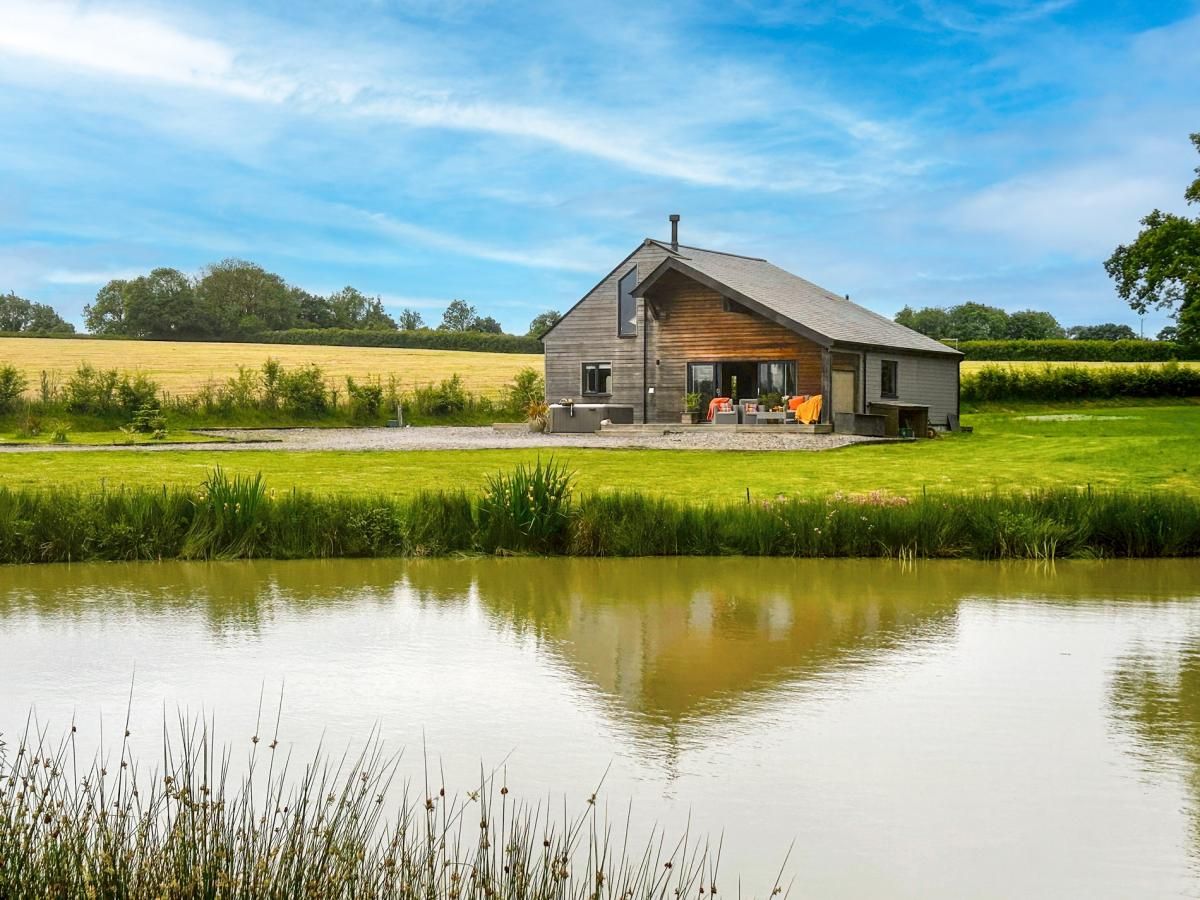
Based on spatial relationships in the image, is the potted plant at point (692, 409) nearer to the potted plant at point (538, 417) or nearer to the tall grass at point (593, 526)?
the potted plant at point (538, 417)

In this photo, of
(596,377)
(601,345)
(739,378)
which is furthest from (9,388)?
(739,378)

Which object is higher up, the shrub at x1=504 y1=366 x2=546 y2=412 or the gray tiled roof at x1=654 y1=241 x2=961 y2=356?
the gray tiled roof at x1=654 y1=241 x2=961 y2=356

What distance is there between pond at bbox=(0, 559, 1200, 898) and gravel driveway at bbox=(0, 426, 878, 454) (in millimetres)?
13456

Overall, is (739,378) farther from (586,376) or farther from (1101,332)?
(1101,332)

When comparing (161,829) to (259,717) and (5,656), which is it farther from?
(5,656)

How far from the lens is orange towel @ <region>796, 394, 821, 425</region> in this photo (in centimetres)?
3064

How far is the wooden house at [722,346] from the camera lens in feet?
105

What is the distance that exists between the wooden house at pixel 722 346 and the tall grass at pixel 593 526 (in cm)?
1790

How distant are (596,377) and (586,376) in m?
0.33

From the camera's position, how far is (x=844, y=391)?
32062 millimetres

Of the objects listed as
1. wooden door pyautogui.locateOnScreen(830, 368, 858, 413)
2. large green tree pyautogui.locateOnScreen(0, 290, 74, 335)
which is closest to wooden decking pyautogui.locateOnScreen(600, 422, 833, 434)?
wooden door pyautogui.locateOnScreen(830, 368, 858, 413)

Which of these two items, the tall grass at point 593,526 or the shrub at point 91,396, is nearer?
the tall grass at point 593,526

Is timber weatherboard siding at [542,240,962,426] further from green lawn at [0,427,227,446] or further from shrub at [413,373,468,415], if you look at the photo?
green lawn at [0,427,227,446]

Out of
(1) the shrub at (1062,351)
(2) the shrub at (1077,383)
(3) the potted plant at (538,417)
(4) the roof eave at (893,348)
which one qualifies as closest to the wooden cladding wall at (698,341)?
(4) the roof eave at (893,348)
